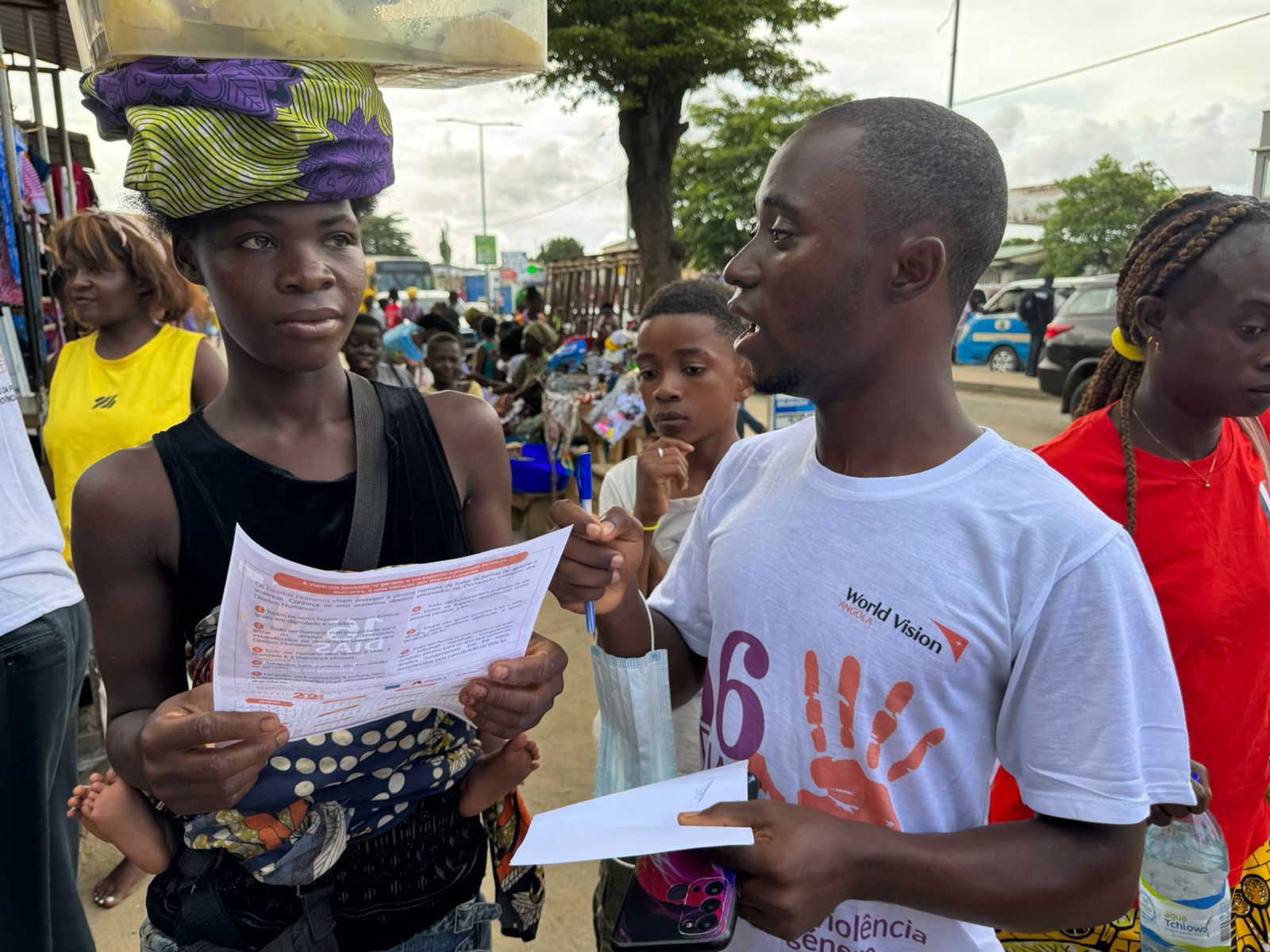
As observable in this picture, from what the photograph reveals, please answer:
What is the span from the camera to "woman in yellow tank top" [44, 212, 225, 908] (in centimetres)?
265

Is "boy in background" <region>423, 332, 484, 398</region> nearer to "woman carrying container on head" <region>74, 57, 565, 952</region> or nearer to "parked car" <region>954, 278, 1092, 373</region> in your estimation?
"woman carrying container on head" <region>74, 57, 565, 952</region>

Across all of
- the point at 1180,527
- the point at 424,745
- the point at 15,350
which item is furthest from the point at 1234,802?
the point at 15,350

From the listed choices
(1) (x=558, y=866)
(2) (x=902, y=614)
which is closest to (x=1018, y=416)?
(1) (x=558, y=866)

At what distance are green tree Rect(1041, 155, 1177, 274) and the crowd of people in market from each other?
30400 mm

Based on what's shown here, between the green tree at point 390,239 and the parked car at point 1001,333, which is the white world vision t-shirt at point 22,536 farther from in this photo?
the green tree at point 390,239

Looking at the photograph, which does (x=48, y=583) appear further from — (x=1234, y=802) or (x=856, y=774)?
(x=1234, y=802)

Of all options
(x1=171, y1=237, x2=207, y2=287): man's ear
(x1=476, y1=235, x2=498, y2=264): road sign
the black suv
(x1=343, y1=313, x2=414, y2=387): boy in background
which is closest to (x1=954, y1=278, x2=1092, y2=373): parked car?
the black suv

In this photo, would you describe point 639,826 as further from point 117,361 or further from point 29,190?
point 29,190

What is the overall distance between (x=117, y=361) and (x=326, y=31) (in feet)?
7.06

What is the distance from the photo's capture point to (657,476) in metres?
2.00

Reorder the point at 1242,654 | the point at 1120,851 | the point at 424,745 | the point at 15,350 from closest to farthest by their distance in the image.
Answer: the point at 1120,851 → the point at 424,745 → the point at 1242,654 → the point at 15,350

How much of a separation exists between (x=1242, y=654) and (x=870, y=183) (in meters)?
1.23

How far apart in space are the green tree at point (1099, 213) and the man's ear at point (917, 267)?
3035 centimetres

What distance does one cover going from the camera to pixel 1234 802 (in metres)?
1.60
